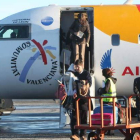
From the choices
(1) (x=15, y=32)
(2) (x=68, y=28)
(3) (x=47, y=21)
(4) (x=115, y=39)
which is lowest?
(4) (x=115, y=39)

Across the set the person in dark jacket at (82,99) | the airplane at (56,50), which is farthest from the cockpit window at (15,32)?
the person in dark jacket at (82,99)

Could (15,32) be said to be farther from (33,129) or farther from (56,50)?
(33,129)

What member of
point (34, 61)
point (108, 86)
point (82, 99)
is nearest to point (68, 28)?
point (34, 61)

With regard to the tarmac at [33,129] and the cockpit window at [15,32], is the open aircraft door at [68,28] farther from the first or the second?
the tarmac at [33,129]

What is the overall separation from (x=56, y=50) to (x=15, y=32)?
4.78 feet

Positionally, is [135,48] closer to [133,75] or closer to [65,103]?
[133,75]

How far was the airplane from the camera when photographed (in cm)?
1686

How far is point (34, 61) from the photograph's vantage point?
55.5 ft

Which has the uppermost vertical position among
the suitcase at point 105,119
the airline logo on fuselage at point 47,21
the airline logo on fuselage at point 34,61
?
the airline logo on fuselage at point 47,21

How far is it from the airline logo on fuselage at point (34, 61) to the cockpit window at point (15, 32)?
1.05ft

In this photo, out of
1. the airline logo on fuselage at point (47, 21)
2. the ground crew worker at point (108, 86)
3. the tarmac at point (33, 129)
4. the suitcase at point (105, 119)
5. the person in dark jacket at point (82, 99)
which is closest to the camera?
the suitcase at point (105, 119)

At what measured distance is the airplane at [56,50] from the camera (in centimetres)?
1686

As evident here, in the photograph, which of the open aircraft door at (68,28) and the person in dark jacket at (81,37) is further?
the open aircraft door at (68,28)

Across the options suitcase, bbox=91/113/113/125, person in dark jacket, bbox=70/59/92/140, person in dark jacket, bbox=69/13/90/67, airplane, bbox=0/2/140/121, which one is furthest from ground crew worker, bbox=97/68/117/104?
suitcase, bbox=91/113/113/125
